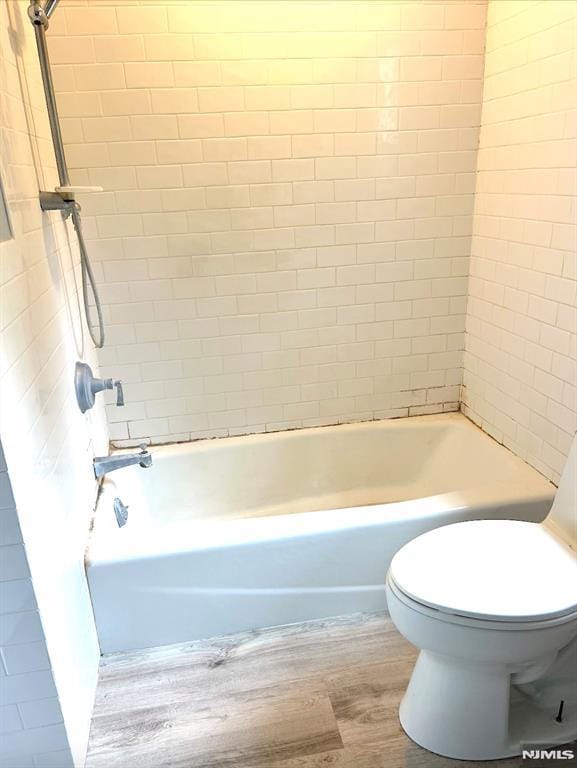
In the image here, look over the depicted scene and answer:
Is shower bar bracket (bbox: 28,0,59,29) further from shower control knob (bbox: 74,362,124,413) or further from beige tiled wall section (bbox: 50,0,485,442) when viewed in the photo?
shower control knob (bbox: 74,362,124,413)

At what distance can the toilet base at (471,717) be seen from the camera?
4.70 feet

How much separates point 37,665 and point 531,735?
1.24 m

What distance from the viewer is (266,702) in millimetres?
1655

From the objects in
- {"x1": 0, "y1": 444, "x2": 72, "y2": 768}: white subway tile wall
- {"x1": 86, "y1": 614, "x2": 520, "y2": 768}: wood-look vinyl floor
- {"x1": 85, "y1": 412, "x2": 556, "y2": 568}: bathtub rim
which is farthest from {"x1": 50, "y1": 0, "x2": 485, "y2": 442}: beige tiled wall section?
{"x1": 0, "y1": 444, "x2": 72, "y2": 768}: white subway tile wall

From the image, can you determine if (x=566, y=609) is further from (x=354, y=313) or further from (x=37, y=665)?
(x=354, y=313)

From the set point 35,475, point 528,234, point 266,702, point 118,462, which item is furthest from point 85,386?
point 528,234

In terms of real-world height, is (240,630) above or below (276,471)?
below

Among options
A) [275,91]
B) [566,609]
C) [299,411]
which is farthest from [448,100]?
[566,609]

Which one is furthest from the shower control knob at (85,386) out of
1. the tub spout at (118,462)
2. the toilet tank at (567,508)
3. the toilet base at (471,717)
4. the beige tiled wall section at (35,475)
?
the toilet tank at (567,508)

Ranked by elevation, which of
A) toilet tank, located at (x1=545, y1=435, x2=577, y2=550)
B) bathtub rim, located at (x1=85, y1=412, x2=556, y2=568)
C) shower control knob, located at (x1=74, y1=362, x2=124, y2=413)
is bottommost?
bathtub rim, located at (x1=85, y1=412, x2=556, y2=568)

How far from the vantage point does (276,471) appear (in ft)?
8.11

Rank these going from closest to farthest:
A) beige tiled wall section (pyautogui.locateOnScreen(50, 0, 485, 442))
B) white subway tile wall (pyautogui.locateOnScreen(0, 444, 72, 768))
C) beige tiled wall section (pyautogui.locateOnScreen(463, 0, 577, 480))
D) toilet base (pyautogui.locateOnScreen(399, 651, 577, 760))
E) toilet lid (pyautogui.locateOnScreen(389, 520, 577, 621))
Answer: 1. white subway tile wall (pyautogui.locateOnScreen(0, 444, 72, 768))
2. toilet lid (pyautogui.locateOnScreen(389, 520, 577, 621))
3. toilet base (pyautogui.locateOnScreen(399, 651, 577, 760))
4. beige tiled wall section (pyautogui.locateOnScreen(463, 0, 577, 480))
5. beige tiled wall section (pyautogui.locateOnScreen(50, 0, 485, 442))

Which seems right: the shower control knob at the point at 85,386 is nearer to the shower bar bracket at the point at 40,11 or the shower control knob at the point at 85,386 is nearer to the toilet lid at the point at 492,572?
the shower bar bracket at the point at 40,11

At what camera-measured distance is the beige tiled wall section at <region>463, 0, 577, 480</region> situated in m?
1.76
